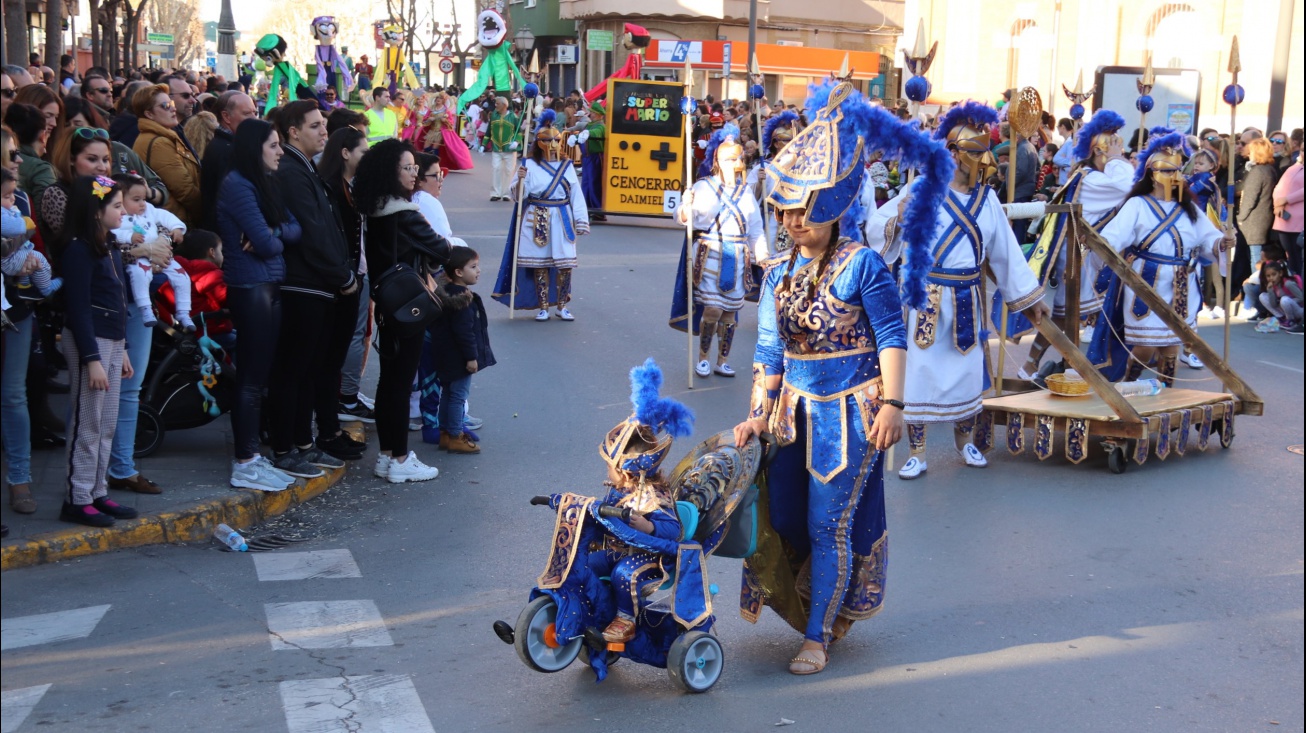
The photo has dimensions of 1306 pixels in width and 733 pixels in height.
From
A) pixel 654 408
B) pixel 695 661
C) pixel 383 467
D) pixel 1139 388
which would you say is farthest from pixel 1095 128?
pixel 695 661

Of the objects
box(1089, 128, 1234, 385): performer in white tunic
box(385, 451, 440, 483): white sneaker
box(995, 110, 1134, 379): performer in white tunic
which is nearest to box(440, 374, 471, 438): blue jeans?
box(385, 451, 440, 483): white sneaker

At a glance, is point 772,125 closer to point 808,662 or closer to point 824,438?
point 824,438

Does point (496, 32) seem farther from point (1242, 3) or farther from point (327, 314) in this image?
point (327, 314)

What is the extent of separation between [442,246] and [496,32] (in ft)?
66.3

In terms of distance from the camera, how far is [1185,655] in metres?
5.18

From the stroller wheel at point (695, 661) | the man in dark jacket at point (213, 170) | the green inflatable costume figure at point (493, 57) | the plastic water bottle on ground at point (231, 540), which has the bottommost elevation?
the plastic water bottle on ground at point (231, 540)

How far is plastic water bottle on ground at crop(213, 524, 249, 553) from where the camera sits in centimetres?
616

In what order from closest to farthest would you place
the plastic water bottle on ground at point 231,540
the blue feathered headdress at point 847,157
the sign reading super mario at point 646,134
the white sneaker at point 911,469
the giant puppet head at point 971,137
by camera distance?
the blue feathered headdress at point 847,157
the plastic water bottle on ground at point 231,540
the giant puppet head at point 971,137
the white sneaker at point 911,469
the sign reading super mario at point 646,134

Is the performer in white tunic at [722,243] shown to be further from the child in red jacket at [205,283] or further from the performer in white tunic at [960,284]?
the child in red jacket at [205,283]

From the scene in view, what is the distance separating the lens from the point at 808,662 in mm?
4879

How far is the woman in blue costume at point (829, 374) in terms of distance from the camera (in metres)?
4.62

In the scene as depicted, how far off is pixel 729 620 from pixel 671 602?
94 centimetres

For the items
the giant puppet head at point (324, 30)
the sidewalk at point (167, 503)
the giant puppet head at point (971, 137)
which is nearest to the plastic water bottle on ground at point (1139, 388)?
the giant puppet head at point (971, 137)

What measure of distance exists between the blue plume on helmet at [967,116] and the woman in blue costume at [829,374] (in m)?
2.55
